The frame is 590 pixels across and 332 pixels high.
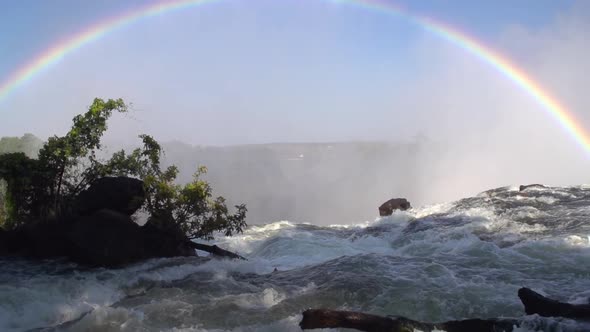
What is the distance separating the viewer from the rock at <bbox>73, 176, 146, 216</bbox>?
19.4 metres

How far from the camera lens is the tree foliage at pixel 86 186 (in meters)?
19.1

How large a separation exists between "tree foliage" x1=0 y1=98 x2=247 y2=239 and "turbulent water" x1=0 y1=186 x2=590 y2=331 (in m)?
1.98

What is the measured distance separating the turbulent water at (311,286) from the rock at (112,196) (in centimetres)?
280

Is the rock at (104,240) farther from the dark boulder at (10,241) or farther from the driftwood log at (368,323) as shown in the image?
the driftwood log at (368,323)

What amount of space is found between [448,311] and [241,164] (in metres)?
124

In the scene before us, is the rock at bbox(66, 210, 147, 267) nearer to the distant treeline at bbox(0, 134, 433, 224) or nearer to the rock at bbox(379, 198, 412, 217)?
the rock at bbox(379, 198, 412, 217)

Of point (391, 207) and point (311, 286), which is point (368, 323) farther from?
point (391, 207)

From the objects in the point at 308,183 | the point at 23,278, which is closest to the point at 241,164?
the point at 308,183

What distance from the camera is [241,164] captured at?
13350 cm

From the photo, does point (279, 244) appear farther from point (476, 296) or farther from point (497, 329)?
point (497, 329)

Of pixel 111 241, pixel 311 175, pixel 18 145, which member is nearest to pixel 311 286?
pixel 111 241

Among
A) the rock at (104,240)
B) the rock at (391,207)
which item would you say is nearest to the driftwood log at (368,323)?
the rock at (104,240)

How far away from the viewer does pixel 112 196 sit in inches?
770

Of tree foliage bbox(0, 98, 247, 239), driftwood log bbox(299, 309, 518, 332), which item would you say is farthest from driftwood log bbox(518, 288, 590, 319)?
tree foliage bbox(0, 98, 247, 239)
